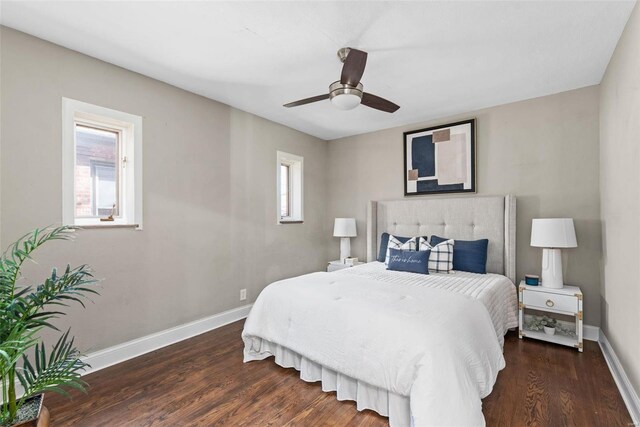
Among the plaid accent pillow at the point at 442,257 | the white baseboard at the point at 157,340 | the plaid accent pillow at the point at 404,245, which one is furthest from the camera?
the plaid accent pillow at the point at 404,245

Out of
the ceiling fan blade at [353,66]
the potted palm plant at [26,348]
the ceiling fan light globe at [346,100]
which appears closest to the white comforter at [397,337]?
the potted palm plant at [26,348]

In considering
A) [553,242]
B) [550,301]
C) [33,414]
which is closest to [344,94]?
[553,242]

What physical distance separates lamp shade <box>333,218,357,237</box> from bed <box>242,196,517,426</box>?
3.91 feet

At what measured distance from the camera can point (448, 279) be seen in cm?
289

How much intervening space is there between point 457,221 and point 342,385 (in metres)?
2.44

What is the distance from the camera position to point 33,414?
1.46 m

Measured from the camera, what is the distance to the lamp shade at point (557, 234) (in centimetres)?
274

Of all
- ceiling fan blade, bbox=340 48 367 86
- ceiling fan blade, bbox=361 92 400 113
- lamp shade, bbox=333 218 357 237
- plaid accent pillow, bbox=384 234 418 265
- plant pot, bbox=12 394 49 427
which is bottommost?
plant pot, bbox=12 394 49 427

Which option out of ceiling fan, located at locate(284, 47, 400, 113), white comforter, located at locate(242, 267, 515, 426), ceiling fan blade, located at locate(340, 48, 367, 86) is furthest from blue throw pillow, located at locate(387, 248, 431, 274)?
ceiling fan blade, located at locate(340, 48, 367, 86)

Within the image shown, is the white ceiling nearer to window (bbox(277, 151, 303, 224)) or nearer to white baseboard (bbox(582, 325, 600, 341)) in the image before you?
window (bbox(277, 151, 303, 224))

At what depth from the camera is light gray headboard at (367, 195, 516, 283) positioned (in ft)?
10.7

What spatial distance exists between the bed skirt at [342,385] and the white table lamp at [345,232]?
2123mm

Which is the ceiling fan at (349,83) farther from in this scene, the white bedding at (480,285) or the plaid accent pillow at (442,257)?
the plaid accent pillow at (442,257)

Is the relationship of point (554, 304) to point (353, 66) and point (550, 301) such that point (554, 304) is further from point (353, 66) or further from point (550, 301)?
point (353, 66)
